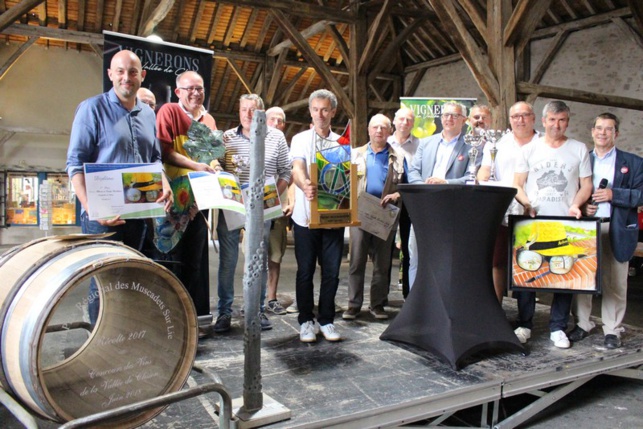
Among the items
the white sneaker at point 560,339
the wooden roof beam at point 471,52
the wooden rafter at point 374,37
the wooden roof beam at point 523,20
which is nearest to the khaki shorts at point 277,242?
the white sneaker at point 560,339

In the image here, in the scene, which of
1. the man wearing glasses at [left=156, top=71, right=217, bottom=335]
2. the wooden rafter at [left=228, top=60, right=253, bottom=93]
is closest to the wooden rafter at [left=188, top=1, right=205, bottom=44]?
the wooden rafter at [left=228, top=60, right=253, bottom=93]

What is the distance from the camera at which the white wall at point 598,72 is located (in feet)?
32.2

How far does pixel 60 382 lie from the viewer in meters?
1.92

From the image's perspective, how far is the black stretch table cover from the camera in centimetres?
267

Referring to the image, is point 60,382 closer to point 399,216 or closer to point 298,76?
point 399,216

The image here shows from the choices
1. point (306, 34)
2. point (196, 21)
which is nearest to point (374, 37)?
point (306, 34)

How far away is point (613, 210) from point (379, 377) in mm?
1793

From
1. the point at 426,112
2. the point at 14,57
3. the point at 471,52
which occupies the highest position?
the point at 14,57

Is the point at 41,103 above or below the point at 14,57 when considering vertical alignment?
below

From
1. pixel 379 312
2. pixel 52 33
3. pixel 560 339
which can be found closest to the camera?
pixel 560 339

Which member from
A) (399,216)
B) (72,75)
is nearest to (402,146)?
(399,216)

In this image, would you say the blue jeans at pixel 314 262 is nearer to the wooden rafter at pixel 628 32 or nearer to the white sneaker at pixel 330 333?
the white sneaker at pixel 330 333

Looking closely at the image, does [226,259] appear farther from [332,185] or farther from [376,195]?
[376,195]

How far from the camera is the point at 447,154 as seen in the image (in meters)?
3.39
